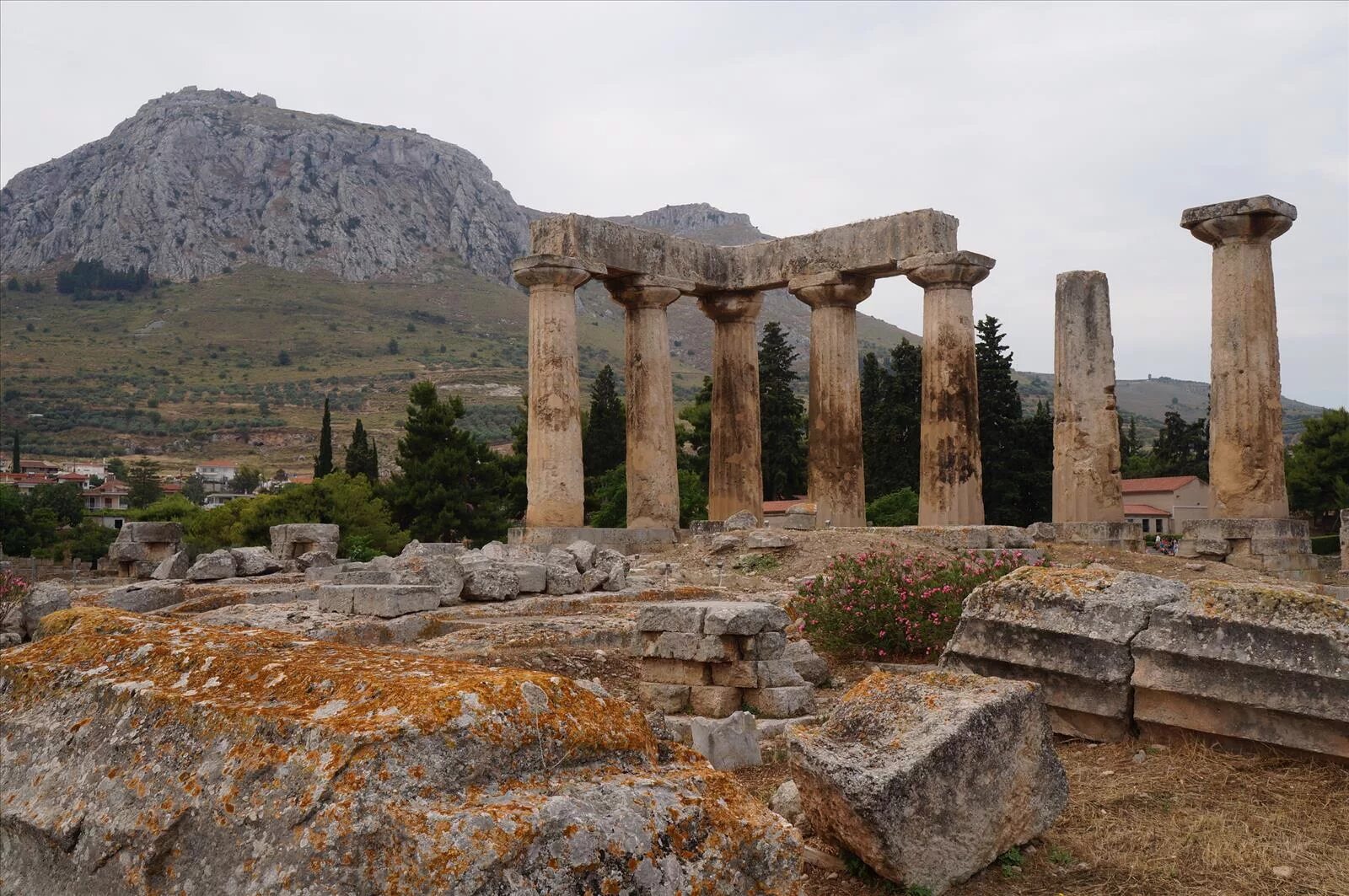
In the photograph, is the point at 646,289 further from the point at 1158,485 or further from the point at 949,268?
the point at 1158,485

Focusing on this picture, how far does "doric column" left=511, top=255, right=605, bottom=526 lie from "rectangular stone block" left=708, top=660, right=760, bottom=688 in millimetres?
13496

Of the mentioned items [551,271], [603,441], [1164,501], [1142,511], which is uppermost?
[551,271]

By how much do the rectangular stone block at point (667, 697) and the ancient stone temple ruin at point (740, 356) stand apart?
520 inches

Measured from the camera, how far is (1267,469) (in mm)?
22266

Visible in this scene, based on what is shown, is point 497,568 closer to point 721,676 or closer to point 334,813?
point 721,676

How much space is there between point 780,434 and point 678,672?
3858 centimetres

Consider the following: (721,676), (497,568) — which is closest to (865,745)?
(721,676)

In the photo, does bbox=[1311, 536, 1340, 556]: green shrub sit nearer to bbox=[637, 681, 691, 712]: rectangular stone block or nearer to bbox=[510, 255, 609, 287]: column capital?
bbox=[510, 255, 609, 287]: column capital

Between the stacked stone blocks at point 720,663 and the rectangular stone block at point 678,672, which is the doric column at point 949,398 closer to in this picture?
the stacked stone blocks at point 720,663

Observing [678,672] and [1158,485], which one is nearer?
[678,672]

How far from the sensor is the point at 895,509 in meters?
38.9

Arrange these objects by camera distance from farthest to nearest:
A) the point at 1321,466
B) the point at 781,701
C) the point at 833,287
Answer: the point at 1321,466
the point at 833,287
the point at 781,701

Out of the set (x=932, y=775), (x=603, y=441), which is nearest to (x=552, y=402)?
(x=932, y=775)

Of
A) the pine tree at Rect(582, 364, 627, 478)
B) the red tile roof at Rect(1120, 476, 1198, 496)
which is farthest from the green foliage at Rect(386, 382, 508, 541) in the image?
the red tile roof at Rect(1120, 476, 1198, 496)
